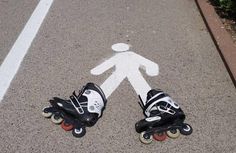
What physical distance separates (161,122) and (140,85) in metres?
0.98

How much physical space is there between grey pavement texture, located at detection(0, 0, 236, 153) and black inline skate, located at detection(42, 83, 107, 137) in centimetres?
8

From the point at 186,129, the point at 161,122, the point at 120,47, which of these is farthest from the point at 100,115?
the point at 120,47

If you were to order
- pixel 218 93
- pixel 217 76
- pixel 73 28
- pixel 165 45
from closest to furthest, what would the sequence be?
pixel 218 93 < pixel 217 76 < pixel 165 45 < pixel 73 28

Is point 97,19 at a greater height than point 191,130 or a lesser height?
greater

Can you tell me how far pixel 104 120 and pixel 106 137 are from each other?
0.28 meters

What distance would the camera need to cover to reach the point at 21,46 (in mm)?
5758

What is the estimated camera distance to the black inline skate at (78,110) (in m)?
4.11

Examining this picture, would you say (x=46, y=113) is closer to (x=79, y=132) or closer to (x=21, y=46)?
Result: (x=79, y=132)

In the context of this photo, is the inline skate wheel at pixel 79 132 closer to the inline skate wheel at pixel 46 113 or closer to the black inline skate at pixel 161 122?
the inline skate wheel at pixel 46 113

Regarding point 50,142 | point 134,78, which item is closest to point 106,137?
point 50,142

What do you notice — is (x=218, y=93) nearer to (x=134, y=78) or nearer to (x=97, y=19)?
(x=134, y=78)

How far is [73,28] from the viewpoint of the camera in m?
6.34

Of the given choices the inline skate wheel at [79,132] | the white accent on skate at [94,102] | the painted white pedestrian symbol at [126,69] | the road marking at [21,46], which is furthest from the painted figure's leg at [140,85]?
the road marking at [21,46]

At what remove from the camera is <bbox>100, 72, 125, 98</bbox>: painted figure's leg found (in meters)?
4.83
